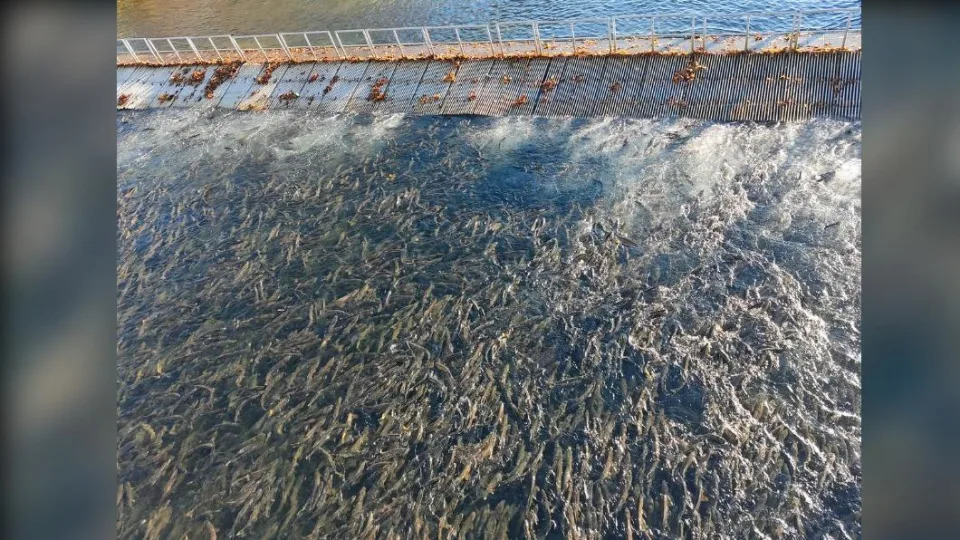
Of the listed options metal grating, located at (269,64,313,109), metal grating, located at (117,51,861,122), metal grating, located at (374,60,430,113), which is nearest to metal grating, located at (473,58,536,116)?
metal grating, located at (117,51,861,122)

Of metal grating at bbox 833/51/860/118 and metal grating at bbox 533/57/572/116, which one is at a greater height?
metal grating at bbox 533/57/572/116

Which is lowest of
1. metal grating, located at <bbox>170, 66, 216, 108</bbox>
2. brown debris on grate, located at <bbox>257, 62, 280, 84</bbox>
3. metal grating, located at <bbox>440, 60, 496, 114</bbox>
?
metal grating, located at <bbox>440, 60, 496, 114</bbox>

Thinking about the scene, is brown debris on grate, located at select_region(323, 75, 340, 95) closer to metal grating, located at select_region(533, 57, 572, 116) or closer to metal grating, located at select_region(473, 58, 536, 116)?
metal grating, located at select_region(473, 58, 536, 116)

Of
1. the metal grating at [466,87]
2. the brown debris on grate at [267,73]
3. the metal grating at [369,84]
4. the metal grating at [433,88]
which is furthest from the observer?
the brown debris on grate at [267,73]

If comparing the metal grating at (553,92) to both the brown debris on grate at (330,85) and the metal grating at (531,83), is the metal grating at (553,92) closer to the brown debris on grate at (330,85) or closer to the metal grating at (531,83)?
the metal grating at (531,83)

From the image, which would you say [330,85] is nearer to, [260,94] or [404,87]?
[260,94]
